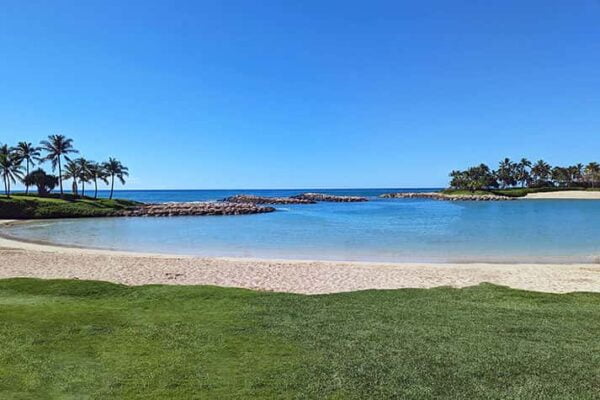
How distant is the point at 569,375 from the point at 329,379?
3.00 m

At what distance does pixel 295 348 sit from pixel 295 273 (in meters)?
10.2

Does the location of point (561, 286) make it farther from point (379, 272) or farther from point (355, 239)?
point (355, 239)

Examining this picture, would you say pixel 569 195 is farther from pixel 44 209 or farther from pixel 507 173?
pixel 44 209

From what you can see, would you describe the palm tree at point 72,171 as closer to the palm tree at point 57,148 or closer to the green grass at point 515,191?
the palm tree at point 57,148

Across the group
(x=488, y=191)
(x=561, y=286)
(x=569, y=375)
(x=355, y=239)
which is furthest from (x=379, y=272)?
(x=488, y=191)

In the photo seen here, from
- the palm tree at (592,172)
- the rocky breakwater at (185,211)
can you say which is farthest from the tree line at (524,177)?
the rocky breakwater at (185,211)

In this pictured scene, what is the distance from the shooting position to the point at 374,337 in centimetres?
724

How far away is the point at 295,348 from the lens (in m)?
6.66

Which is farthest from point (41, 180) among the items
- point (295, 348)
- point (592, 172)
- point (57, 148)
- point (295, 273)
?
point (592, 172)

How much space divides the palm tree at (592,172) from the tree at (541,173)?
999 centimetres

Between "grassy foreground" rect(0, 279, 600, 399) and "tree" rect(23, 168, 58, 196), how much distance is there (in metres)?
73.4

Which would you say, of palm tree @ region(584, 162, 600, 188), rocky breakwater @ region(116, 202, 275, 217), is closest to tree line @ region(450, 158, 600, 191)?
palm tree @ region(584, 162, 600, 188)

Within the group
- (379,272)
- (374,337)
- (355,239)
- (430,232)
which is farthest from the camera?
(430,232)

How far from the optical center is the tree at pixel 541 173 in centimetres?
14350
